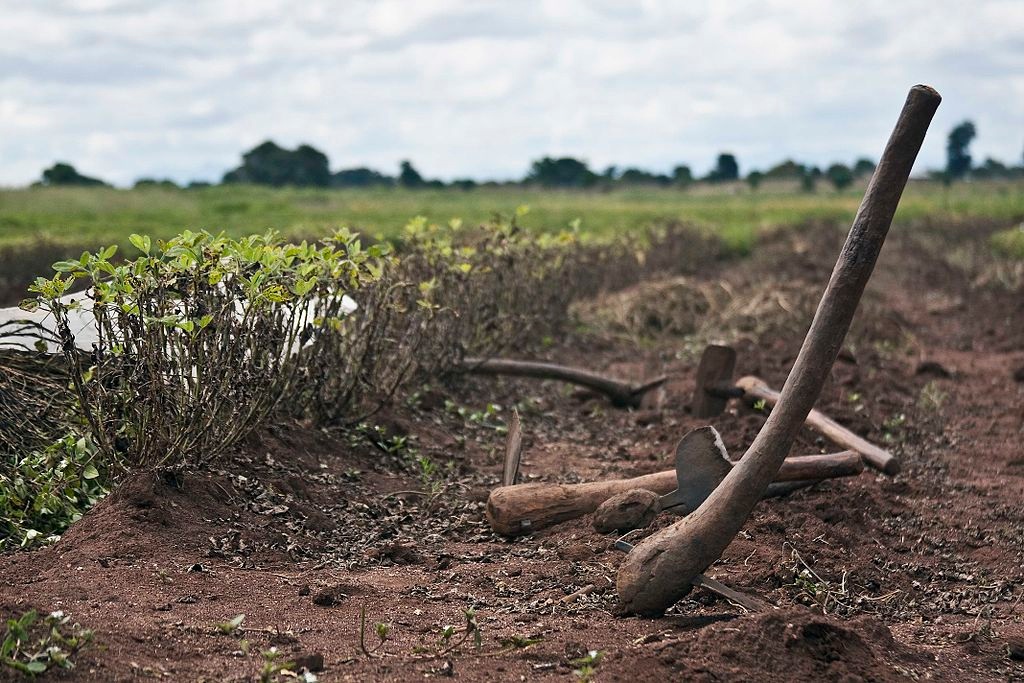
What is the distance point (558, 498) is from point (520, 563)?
0.49 meters

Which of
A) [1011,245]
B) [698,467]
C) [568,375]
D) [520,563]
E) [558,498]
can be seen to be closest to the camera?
[698,467]

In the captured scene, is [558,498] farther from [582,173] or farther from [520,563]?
[582,173]

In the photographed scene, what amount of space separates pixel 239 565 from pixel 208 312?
128cm

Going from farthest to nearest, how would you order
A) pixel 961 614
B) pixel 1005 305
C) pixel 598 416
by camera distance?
pixel 1005 305, pixel 598 416, pixel 961 614

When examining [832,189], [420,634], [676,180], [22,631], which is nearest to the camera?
[22,631]

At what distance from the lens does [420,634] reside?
168 inches

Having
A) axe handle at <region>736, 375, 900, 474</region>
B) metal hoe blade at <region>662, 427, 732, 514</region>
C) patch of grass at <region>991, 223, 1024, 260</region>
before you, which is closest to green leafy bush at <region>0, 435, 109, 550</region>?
metal hoe blade at <region>662, 427, 732, 514</region>

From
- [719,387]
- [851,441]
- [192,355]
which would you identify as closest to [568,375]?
[719,387]

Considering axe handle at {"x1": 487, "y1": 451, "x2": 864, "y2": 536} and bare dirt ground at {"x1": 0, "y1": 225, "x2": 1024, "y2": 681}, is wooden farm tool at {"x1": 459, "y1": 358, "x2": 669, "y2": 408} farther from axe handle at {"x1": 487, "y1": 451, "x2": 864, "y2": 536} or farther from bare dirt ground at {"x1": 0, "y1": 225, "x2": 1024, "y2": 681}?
axe handle at {"x1": 487, "y1": 451, "x2": 864, "y2": 536}

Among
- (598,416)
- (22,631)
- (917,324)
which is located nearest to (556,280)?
(598,416)

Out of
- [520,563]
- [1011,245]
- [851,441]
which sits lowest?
[520,563]

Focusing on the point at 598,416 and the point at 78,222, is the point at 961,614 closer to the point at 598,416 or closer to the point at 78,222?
the point at 598,416

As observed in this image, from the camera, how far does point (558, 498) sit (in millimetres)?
5637

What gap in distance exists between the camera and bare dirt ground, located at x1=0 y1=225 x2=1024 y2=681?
3.93 m
